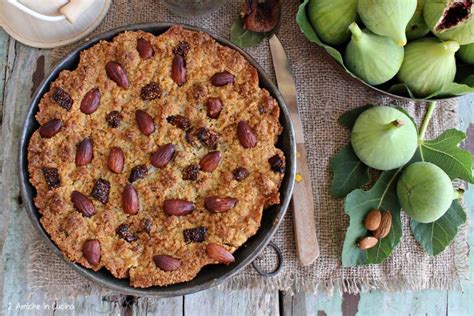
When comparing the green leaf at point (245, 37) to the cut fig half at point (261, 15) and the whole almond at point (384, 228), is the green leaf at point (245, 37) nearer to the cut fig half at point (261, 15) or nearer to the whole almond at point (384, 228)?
the cut fig half at point (261, 15)

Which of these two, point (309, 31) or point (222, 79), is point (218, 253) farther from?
point (309, 31)

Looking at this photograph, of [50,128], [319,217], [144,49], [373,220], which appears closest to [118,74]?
[144,49]

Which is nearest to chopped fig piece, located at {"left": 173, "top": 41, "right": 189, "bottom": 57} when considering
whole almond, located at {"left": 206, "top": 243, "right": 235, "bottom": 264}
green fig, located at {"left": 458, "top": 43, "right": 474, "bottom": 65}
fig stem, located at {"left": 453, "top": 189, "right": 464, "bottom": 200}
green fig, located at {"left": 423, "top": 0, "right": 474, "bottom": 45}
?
whole almond, located at {"left": 206, "top": 243, "right": 235, "bottom": 264}

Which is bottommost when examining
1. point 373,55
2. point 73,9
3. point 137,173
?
point 137,173

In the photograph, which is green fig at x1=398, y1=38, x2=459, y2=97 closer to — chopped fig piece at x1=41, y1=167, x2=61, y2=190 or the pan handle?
the pan handle

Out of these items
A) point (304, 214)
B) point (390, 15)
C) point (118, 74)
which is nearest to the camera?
point (390, 15)

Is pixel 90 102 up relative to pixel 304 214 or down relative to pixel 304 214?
up

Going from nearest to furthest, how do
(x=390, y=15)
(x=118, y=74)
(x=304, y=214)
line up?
(x=390, y=15) < (x=118, y=74) < (x=304, y=214)

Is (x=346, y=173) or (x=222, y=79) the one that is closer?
(x=222, y=79)
